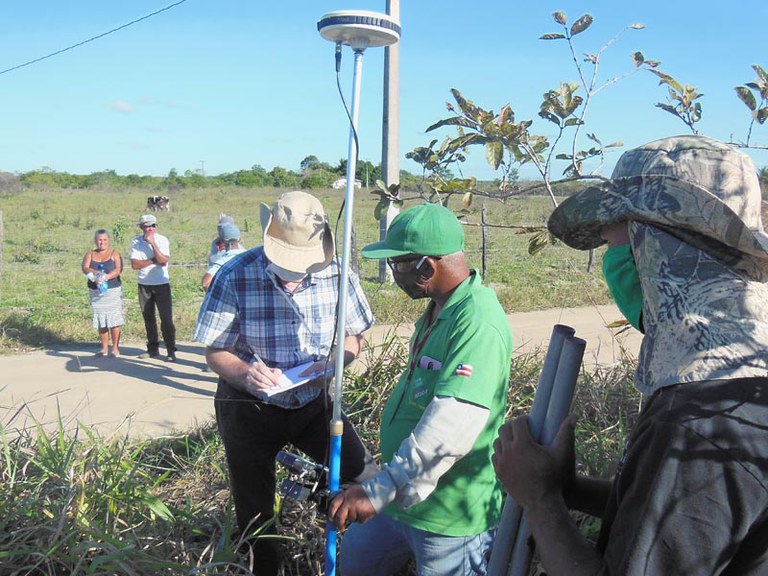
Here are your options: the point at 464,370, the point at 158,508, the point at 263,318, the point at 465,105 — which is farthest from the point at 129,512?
the point at 465,105

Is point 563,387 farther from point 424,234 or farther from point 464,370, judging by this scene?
point 424,234

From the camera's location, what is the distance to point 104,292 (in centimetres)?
868

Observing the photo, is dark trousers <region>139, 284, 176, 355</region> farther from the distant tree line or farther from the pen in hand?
the distant tree line

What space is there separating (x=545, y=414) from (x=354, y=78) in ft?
4.80

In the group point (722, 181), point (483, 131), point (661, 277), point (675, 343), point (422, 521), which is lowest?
point (422, 521)

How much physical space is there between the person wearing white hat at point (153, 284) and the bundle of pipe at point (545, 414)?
732 centimetres

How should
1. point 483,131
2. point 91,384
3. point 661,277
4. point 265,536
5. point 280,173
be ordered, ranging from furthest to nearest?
point 280,173 → point 91,384 → point 265,536 → point 483,131 → point 661,277

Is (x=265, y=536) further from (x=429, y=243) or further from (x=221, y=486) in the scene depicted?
(x=429, y=243)

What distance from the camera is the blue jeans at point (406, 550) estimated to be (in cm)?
234

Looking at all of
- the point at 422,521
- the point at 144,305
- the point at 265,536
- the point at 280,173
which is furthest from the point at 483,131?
the point at 280,173

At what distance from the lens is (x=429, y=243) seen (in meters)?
2.38

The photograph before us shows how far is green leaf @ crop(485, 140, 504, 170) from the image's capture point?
267 cm

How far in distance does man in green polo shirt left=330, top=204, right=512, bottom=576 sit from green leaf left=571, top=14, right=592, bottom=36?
32.6 inches

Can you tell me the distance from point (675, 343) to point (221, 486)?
10.3ft
